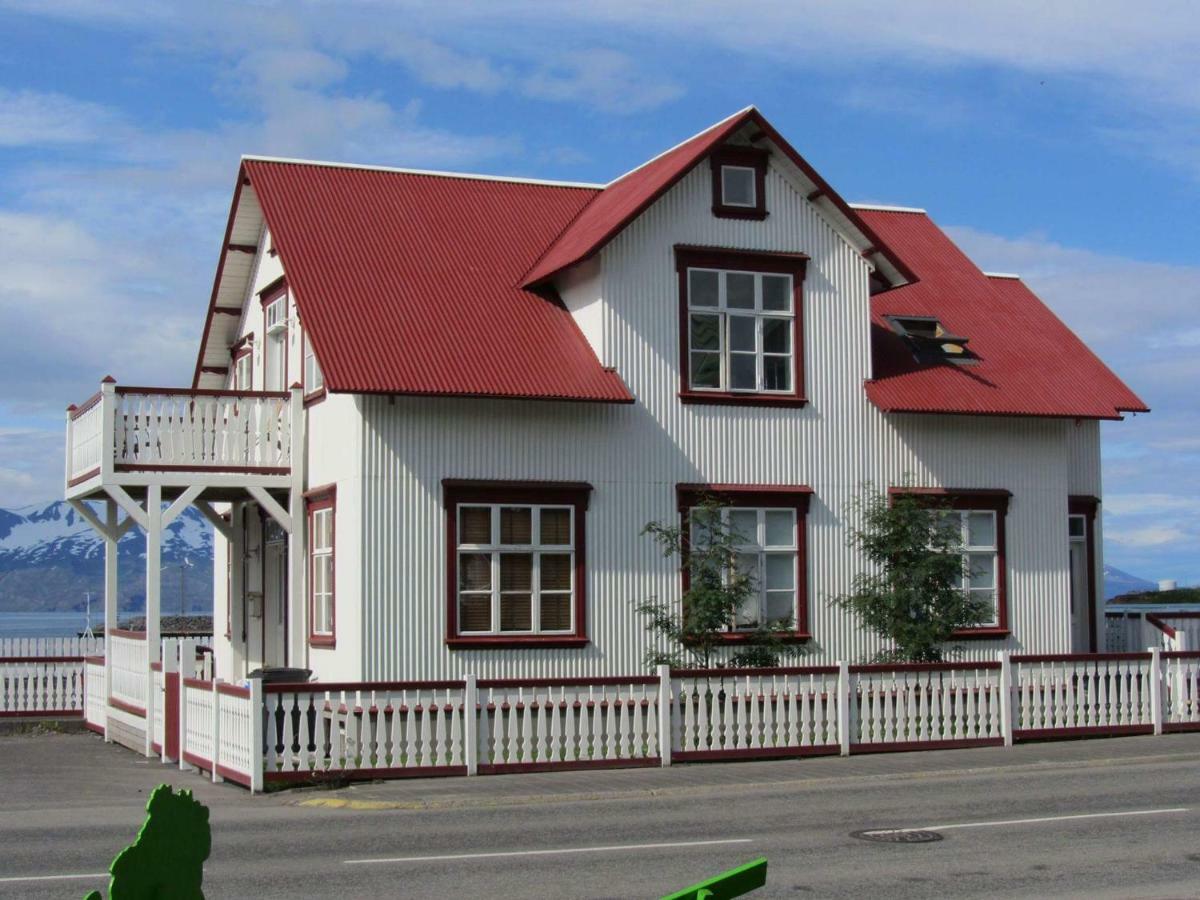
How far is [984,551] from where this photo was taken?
2544 centimetres

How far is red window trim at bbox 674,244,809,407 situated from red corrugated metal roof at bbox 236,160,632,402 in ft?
4.15

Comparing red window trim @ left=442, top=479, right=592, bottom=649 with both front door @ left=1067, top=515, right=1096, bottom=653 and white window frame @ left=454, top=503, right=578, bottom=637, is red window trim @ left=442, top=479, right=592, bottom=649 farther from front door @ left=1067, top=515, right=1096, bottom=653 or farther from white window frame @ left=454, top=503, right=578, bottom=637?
front door @ left=1067, top=515, right=1096, bottom=653

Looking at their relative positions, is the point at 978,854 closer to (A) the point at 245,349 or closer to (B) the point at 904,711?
(B) the point at 904,711

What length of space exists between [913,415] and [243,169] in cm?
1116

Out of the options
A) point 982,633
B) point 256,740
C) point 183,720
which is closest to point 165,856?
point 256,740

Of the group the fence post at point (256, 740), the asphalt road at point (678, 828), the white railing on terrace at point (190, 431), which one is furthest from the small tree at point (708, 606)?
the fence post at point (256, 740)

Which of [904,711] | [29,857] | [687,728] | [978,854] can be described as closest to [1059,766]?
[904,711]

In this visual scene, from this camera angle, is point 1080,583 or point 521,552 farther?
point 1080,583

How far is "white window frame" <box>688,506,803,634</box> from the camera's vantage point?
2391cm

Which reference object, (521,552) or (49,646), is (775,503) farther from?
Result: (49,646)

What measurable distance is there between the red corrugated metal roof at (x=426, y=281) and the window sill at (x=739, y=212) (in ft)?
8.88

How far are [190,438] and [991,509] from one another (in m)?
12.0

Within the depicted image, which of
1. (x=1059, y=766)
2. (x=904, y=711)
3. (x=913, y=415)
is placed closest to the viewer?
(x=1059, y=766)

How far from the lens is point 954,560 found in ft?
77.0
